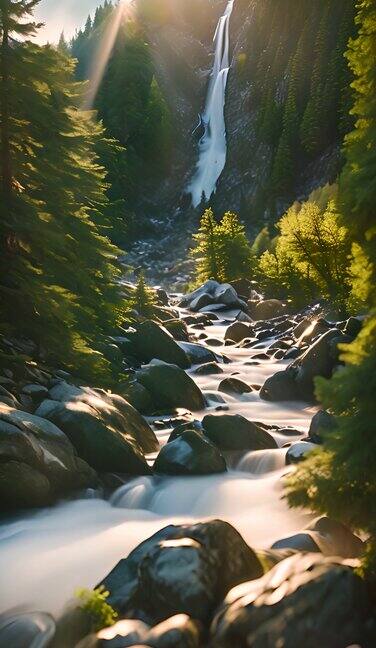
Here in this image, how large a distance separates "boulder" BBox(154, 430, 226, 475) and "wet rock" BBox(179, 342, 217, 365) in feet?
44.2

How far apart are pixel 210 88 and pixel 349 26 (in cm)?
5160

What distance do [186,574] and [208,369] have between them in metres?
18.1

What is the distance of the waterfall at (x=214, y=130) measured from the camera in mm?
114688

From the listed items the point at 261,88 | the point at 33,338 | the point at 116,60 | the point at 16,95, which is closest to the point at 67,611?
the point at 33,338

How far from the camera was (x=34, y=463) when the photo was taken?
959cm

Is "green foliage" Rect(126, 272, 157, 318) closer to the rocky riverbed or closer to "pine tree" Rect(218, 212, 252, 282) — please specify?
the rocky riverbed

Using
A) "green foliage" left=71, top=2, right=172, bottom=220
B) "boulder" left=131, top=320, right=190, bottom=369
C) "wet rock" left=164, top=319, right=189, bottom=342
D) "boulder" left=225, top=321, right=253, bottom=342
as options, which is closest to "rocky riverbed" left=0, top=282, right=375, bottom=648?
"boulder" left=131, top=320, right=190, bottom=369

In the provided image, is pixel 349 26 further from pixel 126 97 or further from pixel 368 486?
pixel 368 486

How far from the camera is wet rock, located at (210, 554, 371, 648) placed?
15.9 ft

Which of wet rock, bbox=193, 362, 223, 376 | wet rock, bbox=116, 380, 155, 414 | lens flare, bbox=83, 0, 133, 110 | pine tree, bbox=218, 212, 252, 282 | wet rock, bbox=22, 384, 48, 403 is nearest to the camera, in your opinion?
wet rock, bbox=22, 384, 48, 403

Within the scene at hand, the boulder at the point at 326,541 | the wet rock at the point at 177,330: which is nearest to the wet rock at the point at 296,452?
the boulder at the point at 326,541

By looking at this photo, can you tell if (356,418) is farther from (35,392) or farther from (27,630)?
(35,392)

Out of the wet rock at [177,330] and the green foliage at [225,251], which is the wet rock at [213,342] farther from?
the green foliage at [225,251]

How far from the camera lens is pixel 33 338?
47.1ft
